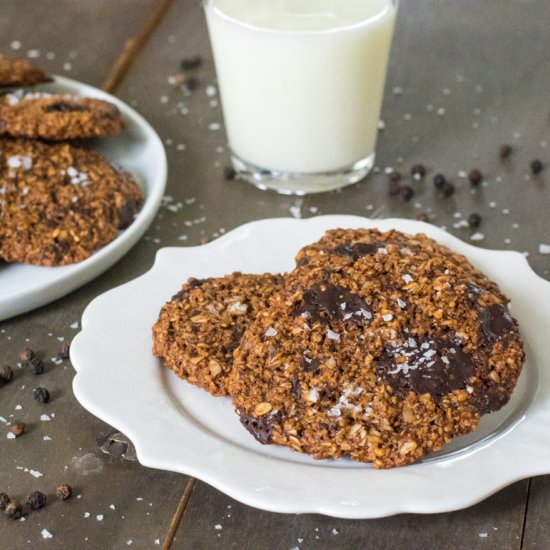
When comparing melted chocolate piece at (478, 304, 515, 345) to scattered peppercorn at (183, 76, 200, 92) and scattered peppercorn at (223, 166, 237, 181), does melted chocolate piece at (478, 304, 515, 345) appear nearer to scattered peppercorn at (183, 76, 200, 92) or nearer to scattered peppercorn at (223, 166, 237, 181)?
scattered peppercorn at (223, 166, 237, 181)

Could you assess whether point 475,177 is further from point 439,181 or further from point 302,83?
point 302,83

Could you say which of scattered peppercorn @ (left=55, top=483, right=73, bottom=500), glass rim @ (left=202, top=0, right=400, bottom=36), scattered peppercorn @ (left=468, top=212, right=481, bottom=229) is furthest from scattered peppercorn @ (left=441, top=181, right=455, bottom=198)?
scattered peppercorn @ (left=55, top=483, right=73, bottom=500)

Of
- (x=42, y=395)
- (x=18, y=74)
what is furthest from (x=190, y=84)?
(x=42, y=395)

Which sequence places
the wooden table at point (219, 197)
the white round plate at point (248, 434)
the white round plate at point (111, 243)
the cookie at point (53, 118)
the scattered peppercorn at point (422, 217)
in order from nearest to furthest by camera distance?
the white round plate at point (248, 434)
the wooden table at point (219, 197)
the white round plate at point (111, 243)
the cookie at point (53, 118)
the scattered peppercorn at point (422, 217)

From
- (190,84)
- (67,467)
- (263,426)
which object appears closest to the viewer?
(263,426)

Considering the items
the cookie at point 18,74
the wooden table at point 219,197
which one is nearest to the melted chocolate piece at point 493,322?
the wooden table at point 219,197

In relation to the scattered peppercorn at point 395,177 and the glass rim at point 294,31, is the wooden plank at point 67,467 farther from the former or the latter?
the scattered peppercorn at point 395,177
